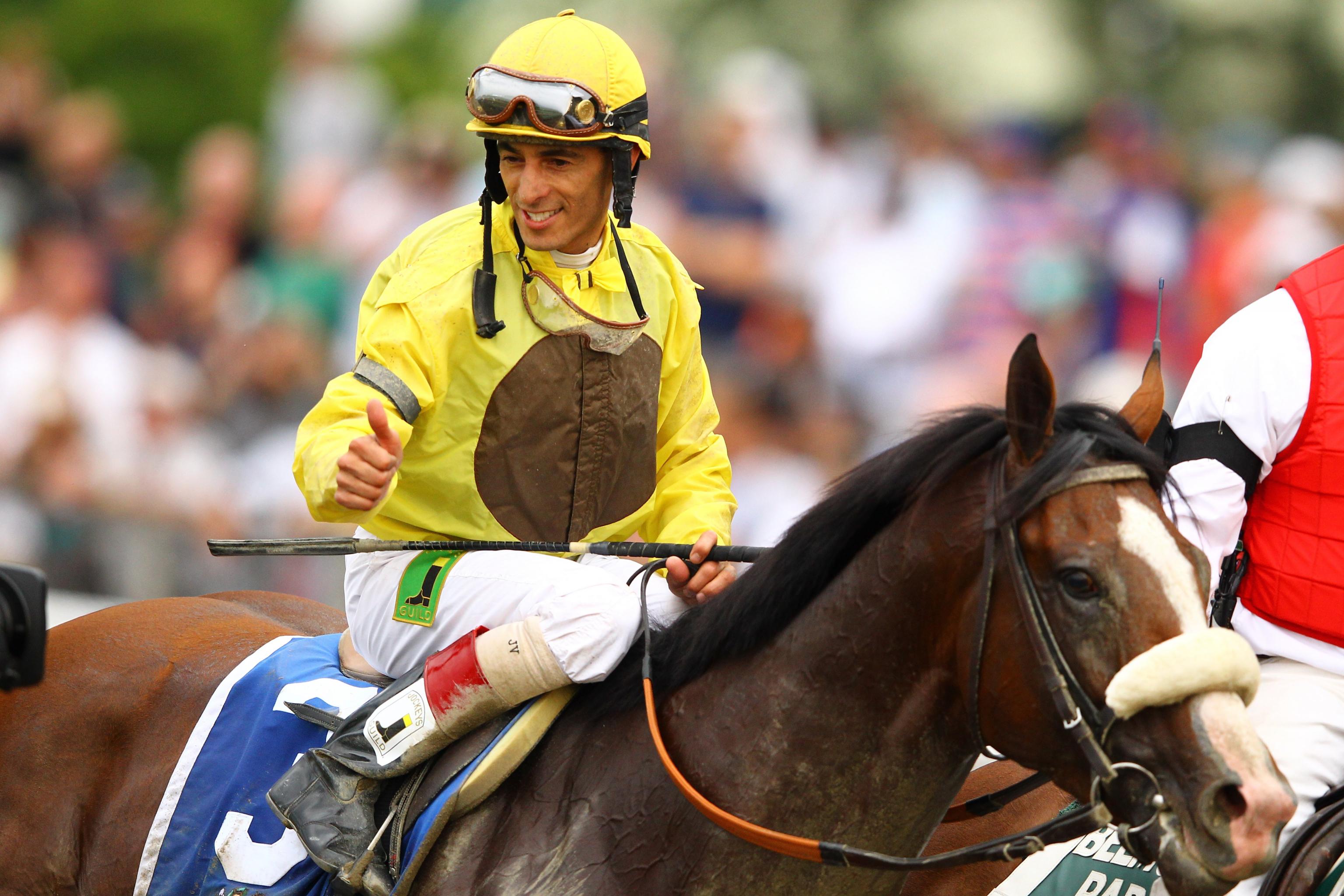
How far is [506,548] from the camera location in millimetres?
3111

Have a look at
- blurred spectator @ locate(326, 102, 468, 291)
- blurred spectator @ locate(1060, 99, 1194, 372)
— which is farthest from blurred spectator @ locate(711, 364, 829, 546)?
blurred spectator @ locate(326, 102, 468, 291)

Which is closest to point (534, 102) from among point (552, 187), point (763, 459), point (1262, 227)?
point (552, 187)

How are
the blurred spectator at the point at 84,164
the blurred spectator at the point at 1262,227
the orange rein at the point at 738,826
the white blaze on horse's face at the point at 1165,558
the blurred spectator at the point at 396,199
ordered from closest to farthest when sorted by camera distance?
1. the white blaze on horse's face at the point at 1165,558
2. the orange rein at the point at 738,826
3. the blurred spectator at the point at 1262,227
4. the blurred spectator at the point at 396,199
5. the blurred spectator at the point at 84,164

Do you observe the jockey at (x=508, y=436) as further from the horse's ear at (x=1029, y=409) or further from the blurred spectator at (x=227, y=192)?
the blurred spectator at (x=227, y=192)

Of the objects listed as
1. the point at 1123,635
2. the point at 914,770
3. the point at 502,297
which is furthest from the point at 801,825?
the point at 502,297

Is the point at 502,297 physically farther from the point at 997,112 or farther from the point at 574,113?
the point at 997,112

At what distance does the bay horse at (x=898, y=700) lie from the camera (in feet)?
7.47

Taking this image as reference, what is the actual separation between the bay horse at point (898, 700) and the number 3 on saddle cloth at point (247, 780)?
0.25 meters

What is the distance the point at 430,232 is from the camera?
3.23m

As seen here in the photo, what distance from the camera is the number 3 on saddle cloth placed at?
309 centimetres

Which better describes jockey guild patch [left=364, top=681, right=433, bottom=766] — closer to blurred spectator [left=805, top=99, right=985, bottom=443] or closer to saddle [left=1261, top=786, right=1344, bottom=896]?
Answer: saddle [left=1261, top=786, right=1344, bottom=896]

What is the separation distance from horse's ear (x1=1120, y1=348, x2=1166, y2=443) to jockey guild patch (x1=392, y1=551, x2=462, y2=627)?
137cm

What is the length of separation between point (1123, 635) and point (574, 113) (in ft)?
5.07

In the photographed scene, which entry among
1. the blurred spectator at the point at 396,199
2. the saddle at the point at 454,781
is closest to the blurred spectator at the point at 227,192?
the blurred spectator at the point at 396,199
